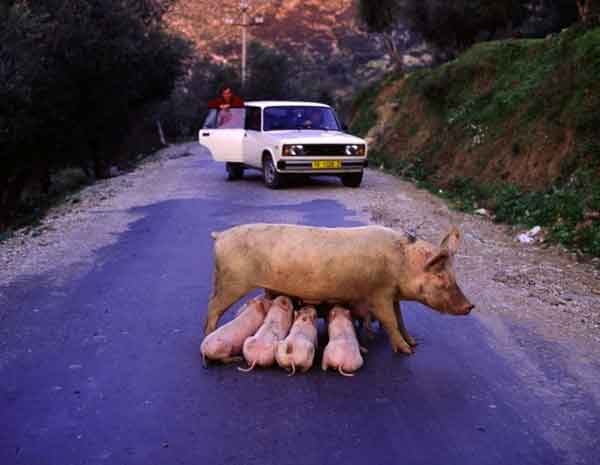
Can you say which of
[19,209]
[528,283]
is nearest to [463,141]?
[528,283]

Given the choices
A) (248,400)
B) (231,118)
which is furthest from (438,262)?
→ (231,118)

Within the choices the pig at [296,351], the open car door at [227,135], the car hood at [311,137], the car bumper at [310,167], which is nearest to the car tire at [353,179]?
the car bumper at [310,167]

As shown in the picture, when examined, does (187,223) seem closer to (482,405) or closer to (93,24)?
(482,405)

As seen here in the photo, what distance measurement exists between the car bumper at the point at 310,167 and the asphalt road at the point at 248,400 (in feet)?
28.8

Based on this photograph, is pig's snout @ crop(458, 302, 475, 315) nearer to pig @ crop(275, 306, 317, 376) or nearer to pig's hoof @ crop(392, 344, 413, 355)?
pig's hoof @ crop(392, 344, 413, 355)

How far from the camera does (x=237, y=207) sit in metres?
13.2

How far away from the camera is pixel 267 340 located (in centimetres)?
520

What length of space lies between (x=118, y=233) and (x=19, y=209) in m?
11.2

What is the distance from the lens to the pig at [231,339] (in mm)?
5289

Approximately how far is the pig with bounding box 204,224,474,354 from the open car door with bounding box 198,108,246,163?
12.2 m

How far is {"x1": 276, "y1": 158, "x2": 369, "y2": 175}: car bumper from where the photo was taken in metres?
15.8

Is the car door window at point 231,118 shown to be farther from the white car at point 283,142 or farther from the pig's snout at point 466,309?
the pig's snout at point 466,309

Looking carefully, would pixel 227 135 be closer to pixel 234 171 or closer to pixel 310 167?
pixel 234 171

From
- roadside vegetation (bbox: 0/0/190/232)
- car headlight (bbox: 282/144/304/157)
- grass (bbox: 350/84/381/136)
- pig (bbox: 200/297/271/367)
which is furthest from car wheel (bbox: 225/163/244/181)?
pig (bbox: 200/297/271/367)
